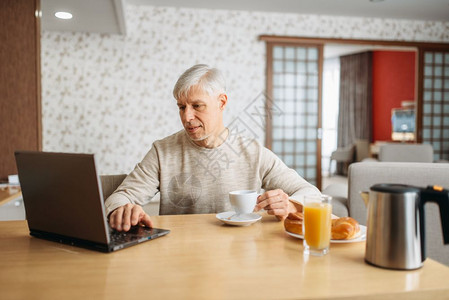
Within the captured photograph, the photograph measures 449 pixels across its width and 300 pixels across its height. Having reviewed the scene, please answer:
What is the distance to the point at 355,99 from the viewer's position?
8133mm

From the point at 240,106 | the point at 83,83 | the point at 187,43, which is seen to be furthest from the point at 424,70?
the point at 83,83

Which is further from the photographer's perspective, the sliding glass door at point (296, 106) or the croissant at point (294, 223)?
the sliding glass door at point (296, 106)

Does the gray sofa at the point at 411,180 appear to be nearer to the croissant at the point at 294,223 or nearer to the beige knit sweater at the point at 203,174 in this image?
the beige knit sweater at the point at 203,174

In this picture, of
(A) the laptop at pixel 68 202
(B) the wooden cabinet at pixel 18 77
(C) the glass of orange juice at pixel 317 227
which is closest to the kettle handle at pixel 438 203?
(C) the glass of orange juice at pixel 317 227

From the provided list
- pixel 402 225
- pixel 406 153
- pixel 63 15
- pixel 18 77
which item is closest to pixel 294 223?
pixel 402 225

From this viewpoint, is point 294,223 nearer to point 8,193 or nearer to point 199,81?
point 199,81

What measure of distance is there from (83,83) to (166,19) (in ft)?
4.33

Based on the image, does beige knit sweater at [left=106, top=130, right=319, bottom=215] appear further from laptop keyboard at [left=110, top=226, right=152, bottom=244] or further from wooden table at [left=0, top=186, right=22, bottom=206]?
wooden table at [left=0, top=186, right=22, bottom=206]

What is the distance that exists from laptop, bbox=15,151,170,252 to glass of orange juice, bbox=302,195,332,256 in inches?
15.6

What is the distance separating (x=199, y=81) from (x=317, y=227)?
88cm

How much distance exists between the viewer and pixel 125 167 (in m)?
4.91

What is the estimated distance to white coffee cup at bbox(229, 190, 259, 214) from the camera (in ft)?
3.83

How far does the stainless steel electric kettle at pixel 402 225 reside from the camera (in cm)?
81

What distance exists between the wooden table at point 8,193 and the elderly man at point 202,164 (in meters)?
0.82
